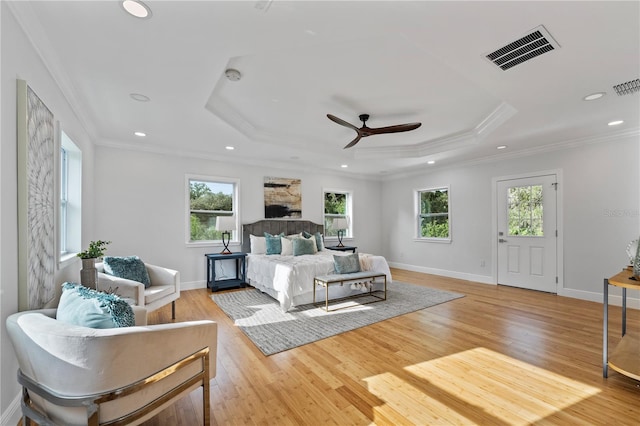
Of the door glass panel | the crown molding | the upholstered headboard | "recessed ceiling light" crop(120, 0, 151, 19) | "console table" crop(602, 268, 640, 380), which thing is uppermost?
"recessed ceiling light" crop(120, 0, 151, 19)

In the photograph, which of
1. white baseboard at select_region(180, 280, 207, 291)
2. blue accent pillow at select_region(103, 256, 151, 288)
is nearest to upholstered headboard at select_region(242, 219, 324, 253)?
white baseboard at select_region(180, 280, 207, 291)

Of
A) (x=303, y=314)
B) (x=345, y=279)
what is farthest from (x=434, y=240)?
(x=303, y=314)

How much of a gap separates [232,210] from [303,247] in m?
1.65

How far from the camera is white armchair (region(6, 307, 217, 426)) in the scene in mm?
1234

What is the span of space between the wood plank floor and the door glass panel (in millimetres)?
1798

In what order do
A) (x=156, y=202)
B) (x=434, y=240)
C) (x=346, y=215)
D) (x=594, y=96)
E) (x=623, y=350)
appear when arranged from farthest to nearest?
1. (x=346, y=215)
2. (x=434, y=240)
3. (x=156, y=202)
4. (x=594, y=96)
5. (x=623, y=350)

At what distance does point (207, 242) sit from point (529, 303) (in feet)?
17.9

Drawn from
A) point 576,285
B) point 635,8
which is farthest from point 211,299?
point 576,285

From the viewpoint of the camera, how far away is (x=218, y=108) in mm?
3656

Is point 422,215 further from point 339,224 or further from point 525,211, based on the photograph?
point 525,211

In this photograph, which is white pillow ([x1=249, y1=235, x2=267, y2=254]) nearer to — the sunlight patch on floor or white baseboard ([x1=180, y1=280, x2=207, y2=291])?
white baseboard ([x1=180, y1=280, x2=207, y2=291])

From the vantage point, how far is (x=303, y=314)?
383 cm

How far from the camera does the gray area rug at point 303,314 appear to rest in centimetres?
309

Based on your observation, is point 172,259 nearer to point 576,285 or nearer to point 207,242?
point 207,242
